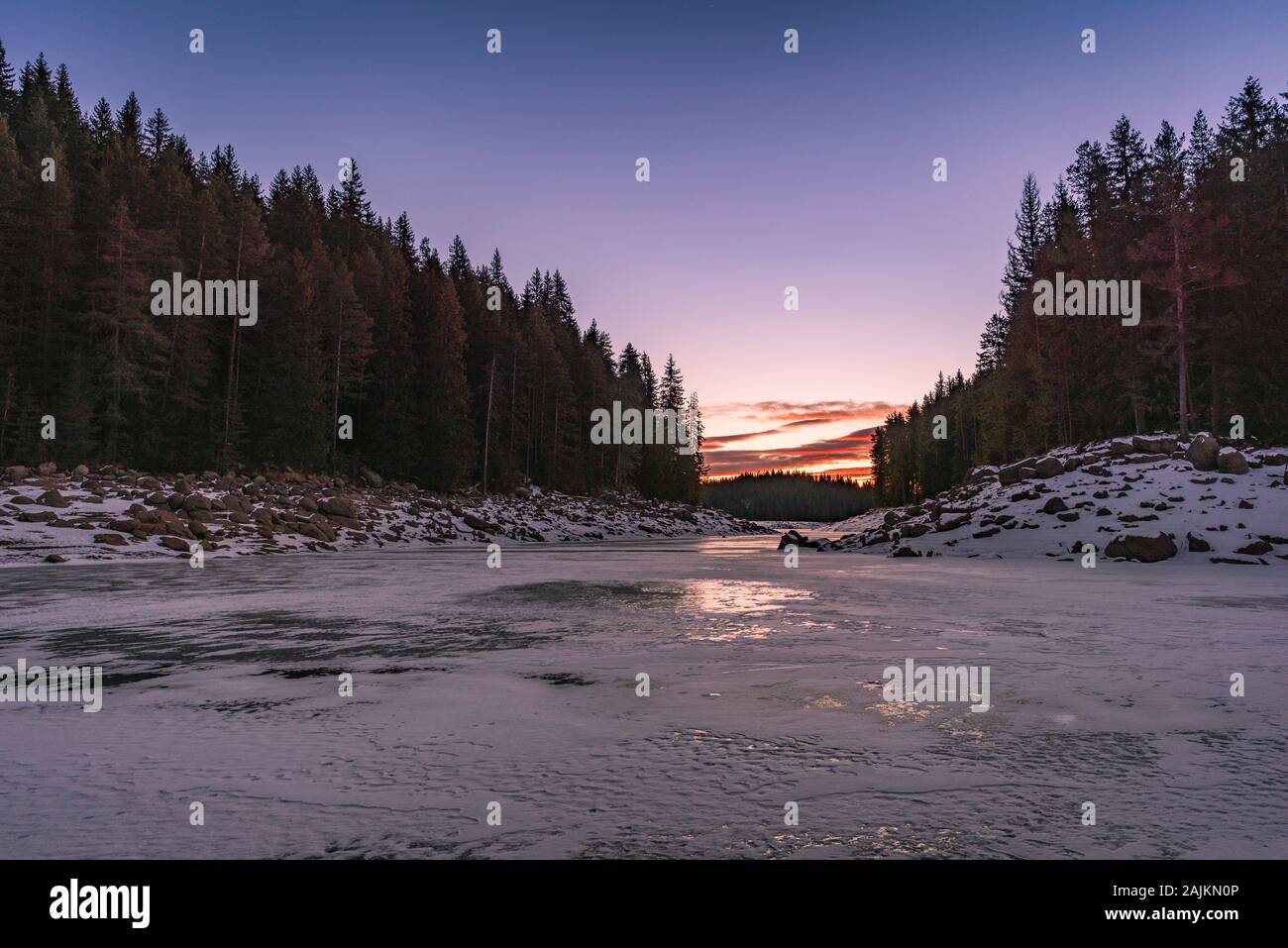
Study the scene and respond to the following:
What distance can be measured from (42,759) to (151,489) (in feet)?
88.8

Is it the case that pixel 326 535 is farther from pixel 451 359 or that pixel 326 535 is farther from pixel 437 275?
pixel 437 275

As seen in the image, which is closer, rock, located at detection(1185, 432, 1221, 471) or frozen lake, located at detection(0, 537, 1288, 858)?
frozen lake, located at detection(0, 537, 1288, 858)

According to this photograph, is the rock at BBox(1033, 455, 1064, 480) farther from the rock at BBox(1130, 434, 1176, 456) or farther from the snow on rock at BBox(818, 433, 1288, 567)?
the rock at BBox(1130, 434, 1176, 456)

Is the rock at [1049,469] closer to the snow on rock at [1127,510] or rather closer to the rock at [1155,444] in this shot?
the snow on rock at [1127,510]

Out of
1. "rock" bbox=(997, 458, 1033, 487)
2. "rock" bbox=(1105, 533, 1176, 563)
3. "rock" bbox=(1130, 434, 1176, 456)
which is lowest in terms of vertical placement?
"rock" bbox=(1105, 533, 1176, 563)

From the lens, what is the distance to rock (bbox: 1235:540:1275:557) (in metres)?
18.5

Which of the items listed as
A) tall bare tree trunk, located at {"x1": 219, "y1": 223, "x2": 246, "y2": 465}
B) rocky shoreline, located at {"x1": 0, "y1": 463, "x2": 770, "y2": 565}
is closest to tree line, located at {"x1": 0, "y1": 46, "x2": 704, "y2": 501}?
tall bare tree trunk, located at {"x1": 219, "y1": 223, "x2": 246, "y2": 465}

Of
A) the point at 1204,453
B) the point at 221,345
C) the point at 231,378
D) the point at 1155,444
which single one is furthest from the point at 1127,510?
the point at 221,345

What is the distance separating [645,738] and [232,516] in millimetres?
25374

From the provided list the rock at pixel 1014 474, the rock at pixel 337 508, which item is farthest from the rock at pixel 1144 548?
the rock at pixel 337 508

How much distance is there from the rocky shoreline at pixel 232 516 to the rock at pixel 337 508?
0.04m

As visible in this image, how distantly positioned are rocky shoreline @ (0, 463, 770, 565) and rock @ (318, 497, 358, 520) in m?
0.04

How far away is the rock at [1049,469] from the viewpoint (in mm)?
27359

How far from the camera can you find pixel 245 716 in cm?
432
